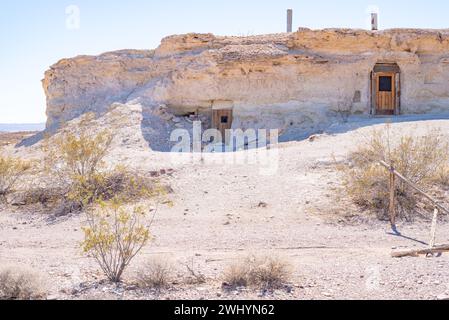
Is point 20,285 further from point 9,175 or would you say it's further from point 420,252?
point 9,175

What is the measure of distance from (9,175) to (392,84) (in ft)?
43.3

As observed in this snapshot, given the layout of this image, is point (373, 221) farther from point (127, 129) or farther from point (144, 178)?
point (127, 129)

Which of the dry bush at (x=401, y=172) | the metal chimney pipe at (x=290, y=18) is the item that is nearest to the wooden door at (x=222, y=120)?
the metal chimney pipe at (x=290, y=18)

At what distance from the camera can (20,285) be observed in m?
4.80

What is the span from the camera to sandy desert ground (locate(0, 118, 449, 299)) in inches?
202

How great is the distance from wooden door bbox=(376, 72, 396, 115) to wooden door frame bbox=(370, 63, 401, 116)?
34mm

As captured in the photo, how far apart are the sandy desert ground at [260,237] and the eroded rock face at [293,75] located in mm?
4214

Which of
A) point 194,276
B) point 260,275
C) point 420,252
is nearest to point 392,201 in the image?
point 420,252

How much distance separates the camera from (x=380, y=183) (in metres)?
9.50

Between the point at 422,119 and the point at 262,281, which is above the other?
the point at 422,119

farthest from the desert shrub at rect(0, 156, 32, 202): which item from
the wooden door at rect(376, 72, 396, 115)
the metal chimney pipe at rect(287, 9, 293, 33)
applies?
the metal chimney pipe at rect(287, 9, 293, 33)

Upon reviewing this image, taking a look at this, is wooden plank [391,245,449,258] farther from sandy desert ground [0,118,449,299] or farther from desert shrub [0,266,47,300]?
desert shrub [0,266,47,300]

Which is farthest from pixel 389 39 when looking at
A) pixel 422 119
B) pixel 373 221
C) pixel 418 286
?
pixel 418 286
